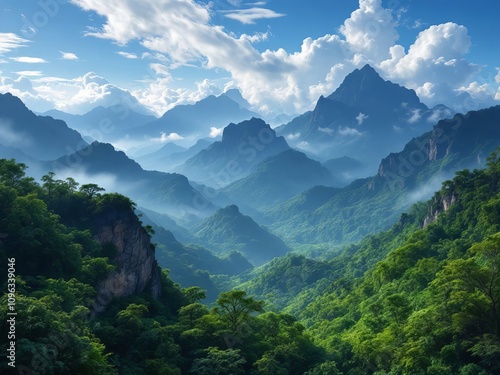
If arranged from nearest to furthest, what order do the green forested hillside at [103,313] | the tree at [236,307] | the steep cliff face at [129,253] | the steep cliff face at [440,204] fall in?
the green forested hillside at [103,313]
the tree at [236,307]
the steep cliff face at [129,253]
the steep cliff face at [440,204]

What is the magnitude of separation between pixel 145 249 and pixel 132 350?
24.8m

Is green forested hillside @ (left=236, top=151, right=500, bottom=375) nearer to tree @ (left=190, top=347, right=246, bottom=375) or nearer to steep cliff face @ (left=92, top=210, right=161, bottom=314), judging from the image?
tree @ (left=190, top=347, right=246, bottom=375)

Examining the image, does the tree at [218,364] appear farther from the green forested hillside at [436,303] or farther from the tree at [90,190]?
the tree at [90,190]

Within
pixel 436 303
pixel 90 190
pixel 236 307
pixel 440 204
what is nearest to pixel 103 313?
pixel 236 307

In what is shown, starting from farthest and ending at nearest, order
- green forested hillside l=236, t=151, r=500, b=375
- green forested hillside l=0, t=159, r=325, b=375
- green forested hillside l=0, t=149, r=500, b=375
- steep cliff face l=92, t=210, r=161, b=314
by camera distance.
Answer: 1. steep cliff face l=92, t=210, r=161, b=314
2. green forested hillside l=236, t=151, r=500, b=375
3. green forested hillside l=0, t=159, r=325, b=375
4. green forested hillside l=0, t=149, r=500, b=375

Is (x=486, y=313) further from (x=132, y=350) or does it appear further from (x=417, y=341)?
(x=132, y=350)

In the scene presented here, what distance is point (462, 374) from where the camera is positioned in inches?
1362

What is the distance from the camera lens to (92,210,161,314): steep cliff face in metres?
55.0

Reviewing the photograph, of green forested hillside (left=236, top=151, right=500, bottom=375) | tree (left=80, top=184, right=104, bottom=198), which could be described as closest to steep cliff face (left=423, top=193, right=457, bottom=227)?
green forested hillside (left=236, top=151, right=500, bottom=375)

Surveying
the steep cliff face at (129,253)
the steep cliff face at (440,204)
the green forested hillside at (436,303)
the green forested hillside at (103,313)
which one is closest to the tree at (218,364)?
the green forested hillside at (103,313)

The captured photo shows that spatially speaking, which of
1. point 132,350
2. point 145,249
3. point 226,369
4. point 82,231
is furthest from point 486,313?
point 82,231

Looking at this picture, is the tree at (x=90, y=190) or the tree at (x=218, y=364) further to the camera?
the tree at (x=90, y=190)

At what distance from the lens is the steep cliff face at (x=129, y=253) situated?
Result: 180ft

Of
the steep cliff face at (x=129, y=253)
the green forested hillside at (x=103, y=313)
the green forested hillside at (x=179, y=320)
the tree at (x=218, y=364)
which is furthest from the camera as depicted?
the steep cliff face at (x=129, y=253)
